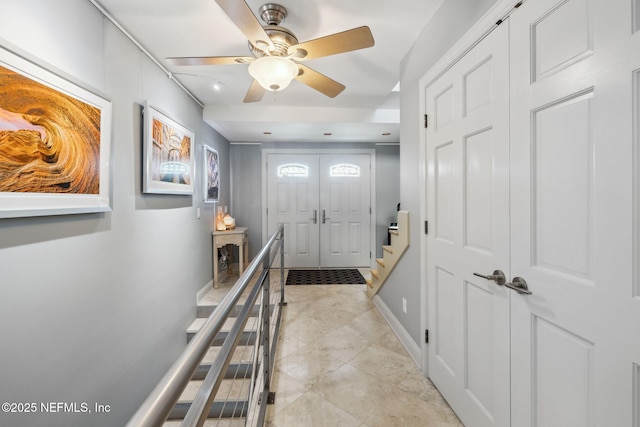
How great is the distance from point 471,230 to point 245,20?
62.5 inches

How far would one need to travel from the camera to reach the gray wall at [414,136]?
5.24 ft

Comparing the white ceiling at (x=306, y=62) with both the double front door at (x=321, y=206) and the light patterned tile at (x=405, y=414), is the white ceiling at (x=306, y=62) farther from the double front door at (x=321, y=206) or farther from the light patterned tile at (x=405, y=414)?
the light patterned tile at (x=405, y=414)

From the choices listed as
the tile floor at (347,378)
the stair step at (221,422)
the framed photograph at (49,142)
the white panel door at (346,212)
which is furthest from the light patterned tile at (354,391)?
the white panel door at (346,212)

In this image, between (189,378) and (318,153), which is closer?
(189,378)

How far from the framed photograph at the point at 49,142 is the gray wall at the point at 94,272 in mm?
83

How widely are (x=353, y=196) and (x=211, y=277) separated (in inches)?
107

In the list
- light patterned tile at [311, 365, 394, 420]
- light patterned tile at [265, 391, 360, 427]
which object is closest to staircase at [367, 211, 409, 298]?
light patterned tile at [311, 365, 394, 420]

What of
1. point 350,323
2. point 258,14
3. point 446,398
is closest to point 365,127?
point 258,14

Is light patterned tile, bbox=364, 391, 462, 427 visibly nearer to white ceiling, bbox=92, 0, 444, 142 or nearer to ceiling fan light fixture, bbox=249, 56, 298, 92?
ceiling fan light fixture, bbox=249, 56, 298, 92

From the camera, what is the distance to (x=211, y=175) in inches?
143

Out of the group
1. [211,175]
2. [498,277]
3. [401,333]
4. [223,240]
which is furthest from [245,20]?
[223,240]

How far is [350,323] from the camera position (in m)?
2.70

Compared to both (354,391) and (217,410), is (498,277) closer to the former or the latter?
Result: (354,391)

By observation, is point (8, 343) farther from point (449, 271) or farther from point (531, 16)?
point (531, 16)
